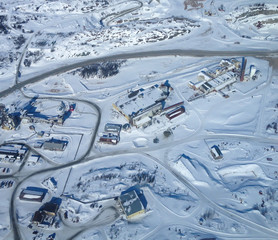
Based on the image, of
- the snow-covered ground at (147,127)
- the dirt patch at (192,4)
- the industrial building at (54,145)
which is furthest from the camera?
the dirt patch at (192,4)

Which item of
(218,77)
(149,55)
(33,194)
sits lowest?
(33,194)

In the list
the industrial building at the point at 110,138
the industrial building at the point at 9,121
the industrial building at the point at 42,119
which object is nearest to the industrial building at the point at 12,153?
the industrial building at the point at 9,121

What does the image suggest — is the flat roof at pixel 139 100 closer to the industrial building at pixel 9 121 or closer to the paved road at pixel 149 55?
the paved road at pixel 149 55

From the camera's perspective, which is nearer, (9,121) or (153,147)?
(153,147)

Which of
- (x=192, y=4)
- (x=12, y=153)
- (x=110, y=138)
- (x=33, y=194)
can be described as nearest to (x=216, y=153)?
(x=110, y=138)

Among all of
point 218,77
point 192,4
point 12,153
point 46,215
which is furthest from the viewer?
point 192,4

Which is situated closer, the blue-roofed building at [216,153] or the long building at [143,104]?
the blue-roofed building at [216,153]

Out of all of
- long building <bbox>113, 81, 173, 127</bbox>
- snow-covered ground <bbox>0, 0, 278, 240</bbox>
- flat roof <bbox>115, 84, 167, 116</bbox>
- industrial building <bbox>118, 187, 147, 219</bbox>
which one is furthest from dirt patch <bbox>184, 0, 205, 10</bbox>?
industrial building <bbox>118, 187, 147, 219</bbox>

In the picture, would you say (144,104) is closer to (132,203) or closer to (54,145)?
(54,145)

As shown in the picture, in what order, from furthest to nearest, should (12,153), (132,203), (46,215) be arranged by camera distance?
1. (12,153)
2. (46,215)
3. (132,203)
